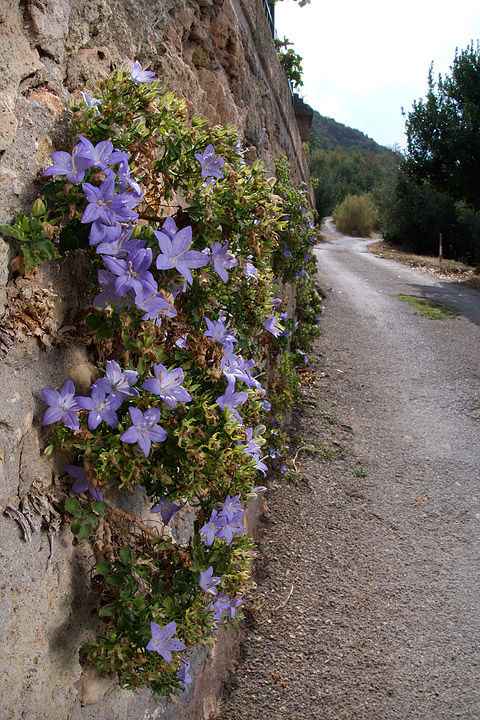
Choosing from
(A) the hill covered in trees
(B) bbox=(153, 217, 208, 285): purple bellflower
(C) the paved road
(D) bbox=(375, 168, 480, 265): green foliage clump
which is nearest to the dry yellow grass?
(A) the hill covered in trees

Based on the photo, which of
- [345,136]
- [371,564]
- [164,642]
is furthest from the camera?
[345,136]

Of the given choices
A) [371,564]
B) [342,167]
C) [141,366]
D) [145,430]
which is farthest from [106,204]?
[342,167]

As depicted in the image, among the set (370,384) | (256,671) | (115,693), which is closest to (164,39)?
(115,693)

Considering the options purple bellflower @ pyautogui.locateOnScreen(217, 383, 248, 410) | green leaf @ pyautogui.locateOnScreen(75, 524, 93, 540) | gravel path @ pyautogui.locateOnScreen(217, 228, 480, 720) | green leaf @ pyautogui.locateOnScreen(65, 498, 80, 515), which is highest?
purple bellflower @ pyautogui.locateOnScreen(217, 383, 248, 410)

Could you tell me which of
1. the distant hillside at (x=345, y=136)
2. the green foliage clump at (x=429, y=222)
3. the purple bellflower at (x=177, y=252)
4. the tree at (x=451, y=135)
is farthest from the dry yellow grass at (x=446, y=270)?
the distant hillside at (x=345, y=136)

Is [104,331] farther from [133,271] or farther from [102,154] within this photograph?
[102,154]

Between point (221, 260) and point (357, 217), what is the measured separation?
31.5m

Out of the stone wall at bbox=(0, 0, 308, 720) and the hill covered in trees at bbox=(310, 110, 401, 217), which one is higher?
the hill covered in trees at bbox=(310, 110, 401, 217)

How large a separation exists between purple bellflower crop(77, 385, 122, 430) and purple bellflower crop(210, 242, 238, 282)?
37cm

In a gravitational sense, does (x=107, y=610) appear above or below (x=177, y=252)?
below

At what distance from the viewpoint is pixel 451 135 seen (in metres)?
13.7

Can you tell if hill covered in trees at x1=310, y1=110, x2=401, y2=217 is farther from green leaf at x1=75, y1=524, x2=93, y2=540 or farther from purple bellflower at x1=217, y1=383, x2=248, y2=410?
green leaf at x1=75, y1=524, x2=93, y2=540

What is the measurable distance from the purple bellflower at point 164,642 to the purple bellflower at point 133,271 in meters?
0.69

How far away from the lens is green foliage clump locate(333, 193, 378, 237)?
3069cm
